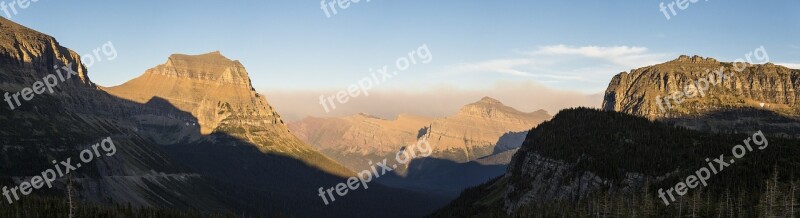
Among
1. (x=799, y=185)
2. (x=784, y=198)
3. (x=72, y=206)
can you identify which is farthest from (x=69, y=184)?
(x=799, y=185)

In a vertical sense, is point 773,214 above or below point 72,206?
below

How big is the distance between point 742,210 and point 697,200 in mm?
13232

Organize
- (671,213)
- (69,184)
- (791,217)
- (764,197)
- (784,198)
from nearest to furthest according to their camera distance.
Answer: (69,184) → (791,217) → (784,198) → (764,197) → (671,213)

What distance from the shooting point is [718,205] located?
19525 cm

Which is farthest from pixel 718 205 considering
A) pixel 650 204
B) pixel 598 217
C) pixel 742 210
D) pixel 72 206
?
pixel 72 206

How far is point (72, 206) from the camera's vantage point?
9244 cm

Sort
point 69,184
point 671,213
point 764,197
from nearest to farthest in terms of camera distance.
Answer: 1. point 69,184
2. point 764,197
3. point 671,213

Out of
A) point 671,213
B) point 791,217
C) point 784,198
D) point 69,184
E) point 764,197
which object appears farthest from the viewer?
point 671,213

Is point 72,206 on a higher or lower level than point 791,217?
higher

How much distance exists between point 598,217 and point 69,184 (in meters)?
150

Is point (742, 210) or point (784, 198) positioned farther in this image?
point (742, 210)

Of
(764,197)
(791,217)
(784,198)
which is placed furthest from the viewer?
(764,197)

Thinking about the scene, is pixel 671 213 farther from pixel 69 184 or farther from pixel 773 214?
pixel 69 184

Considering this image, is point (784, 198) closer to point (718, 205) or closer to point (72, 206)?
point (718, 205)
